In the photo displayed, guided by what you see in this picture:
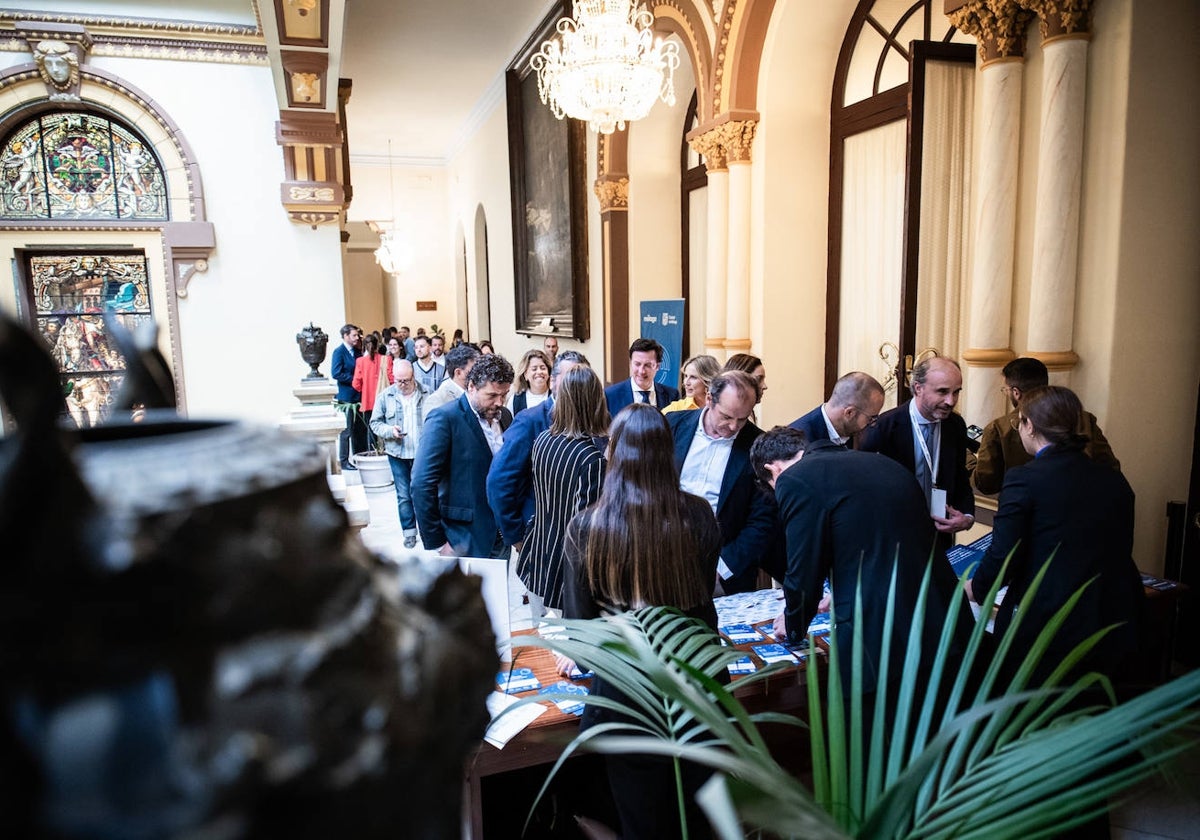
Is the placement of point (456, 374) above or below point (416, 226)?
below

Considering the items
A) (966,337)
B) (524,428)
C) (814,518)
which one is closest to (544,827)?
(814,518)

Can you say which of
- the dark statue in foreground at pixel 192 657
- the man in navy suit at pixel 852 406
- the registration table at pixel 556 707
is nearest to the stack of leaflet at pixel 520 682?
the registration table at pixel 556 707

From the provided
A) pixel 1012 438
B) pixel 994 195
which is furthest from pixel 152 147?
pixel 1012 438

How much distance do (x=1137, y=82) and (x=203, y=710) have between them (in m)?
4.71

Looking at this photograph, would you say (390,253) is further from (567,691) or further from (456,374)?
(567,691)

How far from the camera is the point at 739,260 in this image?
22.2 ft

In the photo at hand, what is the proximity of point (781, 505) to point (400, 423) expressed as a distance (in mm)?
4811

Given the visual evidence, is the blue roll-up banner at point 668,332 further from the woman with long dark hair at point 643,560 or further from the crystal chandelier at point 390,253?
the crystal chandelier at point 390,253

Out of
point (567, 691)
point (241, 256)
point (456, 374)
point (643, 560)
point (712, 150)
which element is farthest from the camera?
point (241, 256)

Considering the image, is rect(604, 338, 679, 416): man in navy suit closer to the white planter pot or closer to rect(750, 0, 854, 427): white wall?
rect(750, 0, 854, 427): white wall

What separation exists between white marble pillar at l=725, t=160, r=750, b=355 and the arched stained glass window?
6624mm

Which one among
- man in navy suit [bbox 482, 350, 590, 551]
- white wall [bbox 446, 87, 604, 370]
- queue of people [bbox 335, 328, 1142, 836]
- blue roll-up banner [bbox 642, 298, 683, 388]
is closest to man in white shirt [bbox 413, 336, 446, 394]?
white wall [bbox 446, 87, 604, 370]

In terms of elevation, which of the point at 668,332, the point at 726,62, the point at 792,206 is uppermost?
the point at 726,62

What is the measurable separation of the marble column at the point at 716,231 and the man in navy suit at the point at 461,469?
3.56 m
